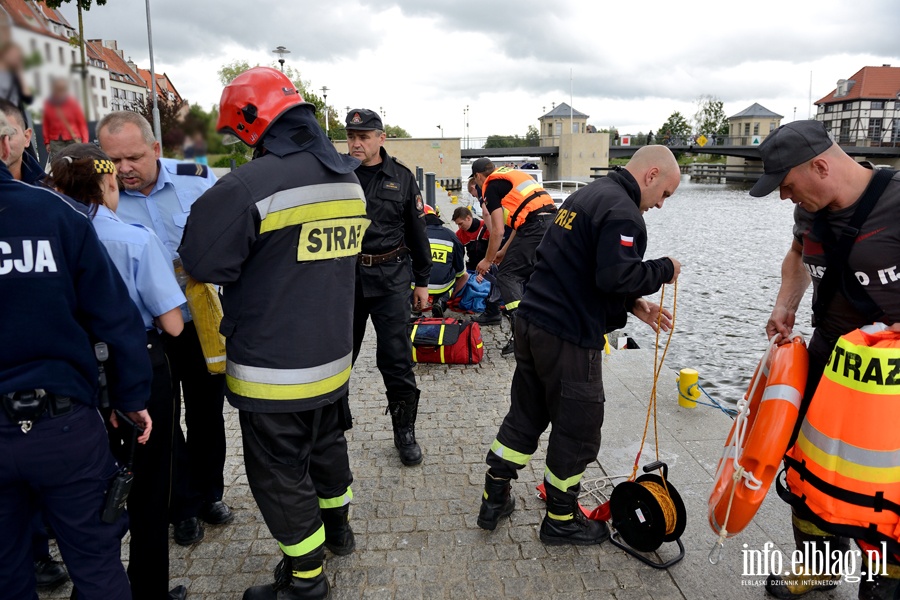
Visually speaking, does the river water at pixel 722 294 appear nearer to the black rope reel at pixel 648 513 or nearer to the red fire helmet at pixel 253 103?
the black rope reel at pixel 648 513

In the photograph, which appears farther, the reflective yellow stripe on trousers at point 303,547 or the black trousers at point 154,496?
the reflective yellow stripe on trousers at point 303,547

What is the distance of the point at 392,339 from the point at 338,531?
1.43 meters

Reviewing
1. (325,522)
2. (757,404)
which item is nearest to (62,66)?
(325,522)

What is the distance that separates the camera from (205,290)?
2734 mm

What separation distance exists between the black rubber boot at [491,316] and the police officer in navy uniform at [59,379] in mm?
6182

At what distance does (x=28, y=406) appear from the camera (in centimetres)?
192

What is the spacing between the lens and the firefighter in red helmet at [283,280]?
2.39 m

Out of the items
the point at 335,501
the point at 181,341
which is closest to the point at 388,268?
the point at 181,341

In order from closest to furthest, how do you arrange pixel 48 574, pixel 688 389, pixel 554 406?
pixel 48 574 → pixel 554 406 → pixel 688 389

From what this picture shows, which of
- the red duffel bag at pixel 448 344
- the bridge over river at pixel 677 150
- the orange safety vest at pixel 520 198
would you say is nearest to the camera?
the red duffel bag at pixel 448 344

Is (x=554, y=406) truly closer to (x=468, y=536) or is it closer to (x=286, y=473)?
(x=468, y=536)

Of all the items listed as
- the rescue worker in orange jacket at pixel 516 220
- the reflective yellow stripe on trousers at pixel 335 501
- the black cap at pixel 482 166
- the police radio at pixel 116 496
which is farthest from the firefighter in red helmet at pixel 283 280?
the black cap at pixel 482 166

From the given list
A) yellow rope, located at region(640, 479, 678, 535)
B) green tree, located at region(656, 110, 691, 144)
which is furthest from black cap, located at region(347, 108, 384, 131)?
green tree, located at region(656, 110, 691, 144)

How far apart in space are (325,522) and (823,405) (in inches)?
93.7
